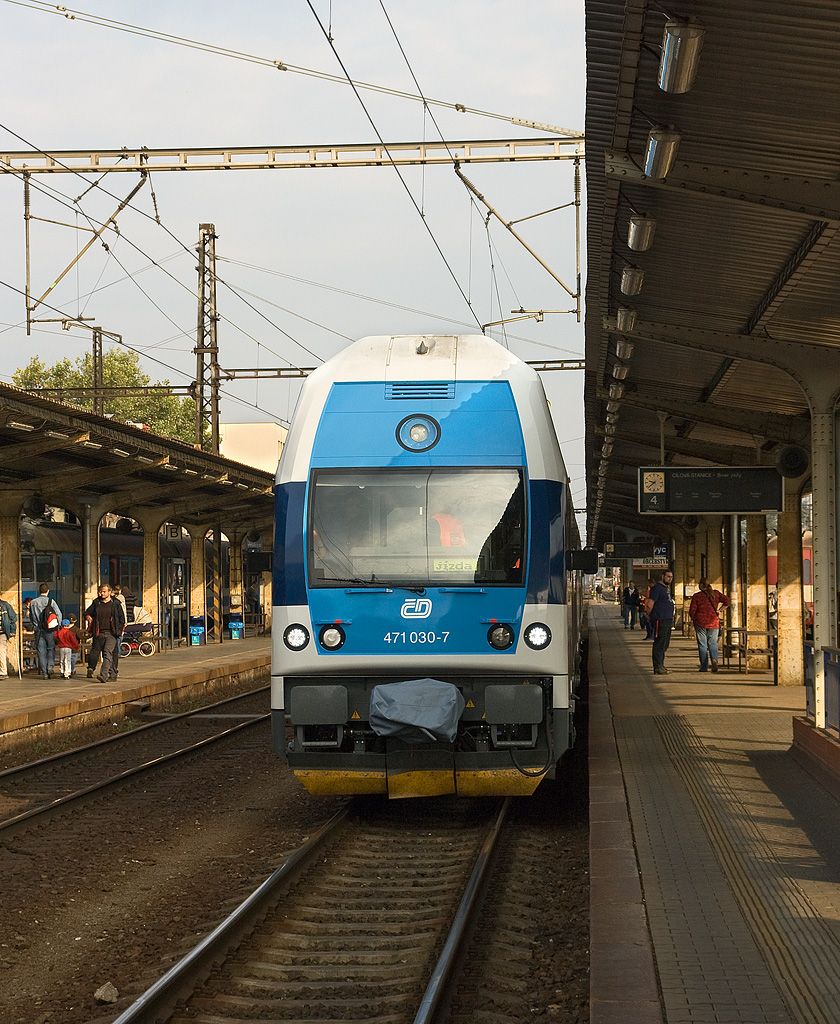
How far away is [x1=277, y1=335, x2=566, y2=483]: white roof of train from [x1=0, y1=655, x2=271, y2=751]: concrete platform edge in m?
7.69

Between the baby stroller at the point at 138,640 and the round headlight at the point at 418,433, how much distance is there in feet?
66.9

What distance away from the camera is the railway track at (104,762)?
1112 cm

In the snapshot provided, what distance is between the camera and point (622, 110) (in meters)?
7.66

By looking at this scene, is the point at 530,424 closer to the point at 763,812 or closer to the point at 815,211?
the point at 815,211

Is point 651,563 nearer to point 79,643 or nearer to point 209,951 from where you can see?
point 79,643

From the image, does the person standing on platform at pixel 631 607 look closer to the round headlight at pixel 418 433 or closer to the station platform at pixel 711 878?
the station platform at pixel 711 878

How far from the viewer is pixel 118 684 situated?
20.8 meters

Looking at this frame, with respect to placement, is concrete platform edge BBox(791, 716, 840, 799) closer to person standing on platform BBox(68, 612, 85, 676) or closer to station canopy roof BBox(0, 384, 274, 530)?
station canopy roof BBox(0, 384, 274, 530)

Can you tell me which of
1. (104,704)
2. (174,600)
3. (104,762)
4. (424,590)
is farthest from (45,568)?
(424,590)

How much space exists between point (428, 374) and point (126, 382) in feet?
232

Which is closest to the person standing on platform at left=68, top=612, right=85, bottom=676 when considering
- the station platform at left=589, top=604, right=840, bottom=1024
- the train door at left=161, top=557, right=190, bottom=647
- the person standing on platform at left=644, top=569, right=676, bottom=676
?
the train door at left=161, top=557, right=190, bottom=647

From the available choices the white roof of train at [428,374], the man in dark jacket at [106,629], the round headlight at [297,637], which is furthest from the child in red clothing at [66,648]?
the round headlight at [297,637]

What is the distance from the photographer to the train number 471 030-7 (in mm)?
8820

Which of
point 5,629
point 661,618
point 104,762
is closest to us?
point 104,762
